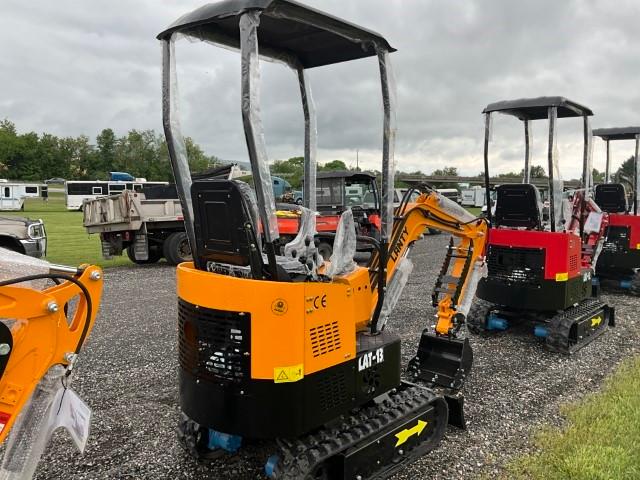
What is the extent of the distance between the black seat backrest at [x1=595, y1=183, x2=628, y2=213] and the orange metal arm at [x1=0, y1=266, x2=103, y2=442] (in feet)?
34.5

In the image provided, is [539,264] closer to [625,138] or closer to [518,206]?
[518,206]

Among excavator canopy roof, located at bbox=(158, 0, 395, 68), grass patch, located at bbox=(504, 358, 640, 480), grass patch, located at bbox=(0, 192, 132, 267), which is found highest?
excavator canopy roof, located at bbox=(158, 0, 395, 68)

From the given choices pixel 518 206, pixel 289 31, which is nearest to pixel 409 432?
pixel 289 31

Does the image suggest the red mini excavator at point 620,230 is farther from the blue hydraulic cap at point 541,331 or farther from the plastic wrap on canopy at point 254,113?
the plastic wrap on canopy at point 254,113

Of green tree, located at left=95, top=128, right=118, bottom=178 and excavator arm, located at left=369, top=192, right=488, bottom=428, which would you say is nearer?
excavator arm, located at left=369, top=192, right=488, bottom=428

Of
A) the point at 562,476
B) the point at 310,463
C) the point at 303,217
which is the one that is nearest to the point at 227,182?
the point at 303,217

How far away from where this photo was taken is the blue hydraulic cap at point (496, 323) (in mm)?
7289

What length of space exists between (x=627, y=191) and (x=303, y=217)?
30.9ft

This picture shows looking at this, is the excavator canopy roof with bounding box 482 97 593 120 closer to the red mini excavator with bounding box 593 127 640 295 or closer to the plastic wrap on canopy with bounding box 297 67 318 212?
the red mini excavator with bounding box 593 127 640 295

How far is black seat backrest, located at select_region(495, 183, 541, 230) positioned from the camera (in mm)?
6996

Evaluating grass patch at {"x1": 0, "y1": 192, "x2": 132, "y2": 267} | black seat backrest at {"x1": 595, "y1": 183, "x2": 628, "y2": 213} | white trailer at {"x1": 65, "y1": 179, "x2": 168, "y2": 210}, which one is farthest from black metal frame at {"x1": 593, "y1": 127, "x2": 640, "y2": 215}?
white trailer at {"x1": 65, "y1": 179, "x2": 168, "y2": 210}

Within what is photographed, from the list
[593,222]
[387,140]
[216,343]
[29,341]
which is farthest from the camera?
[593,222]

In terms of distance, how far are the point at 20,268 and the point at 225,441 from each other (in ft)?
5.95

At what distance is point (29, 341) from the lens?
8.54ft
